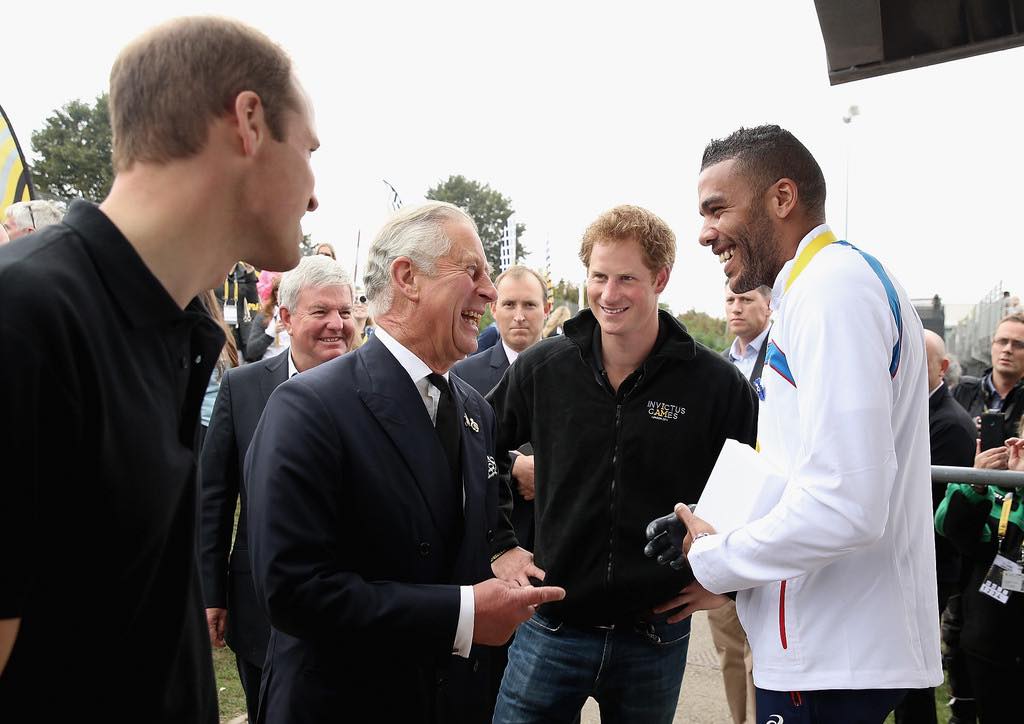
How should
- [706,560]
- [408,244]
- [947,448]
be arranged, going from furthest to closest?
[947,448]
[408,244]
[706,560]

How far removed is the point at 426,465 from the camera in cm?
212

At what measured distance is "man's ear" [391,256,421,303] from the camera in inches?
92.6

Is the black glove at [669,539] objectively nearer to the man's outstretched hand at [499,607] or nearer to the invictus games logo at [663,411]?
the man's outstretched hand at [499,607]

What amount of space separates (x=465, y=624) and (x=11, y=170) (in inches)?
341

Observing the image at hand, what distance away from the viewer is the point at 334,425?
79.7 inches

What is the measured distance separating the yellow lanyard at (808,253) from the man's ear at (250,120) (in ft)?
4.68

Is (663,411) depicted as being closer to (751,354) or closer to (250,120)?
(250,120)

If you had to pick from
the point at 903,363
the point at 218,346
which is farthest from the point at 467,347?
the point at 903,363

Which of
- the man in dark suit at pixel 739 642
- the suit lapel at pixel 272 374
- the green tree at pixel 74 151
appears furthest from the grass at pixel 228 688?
the green tree at pixel 74 151

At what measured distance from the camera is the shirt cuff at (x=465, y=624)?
1.94 meters

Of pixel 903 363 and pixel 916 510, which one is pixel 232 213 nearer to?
pixel 903 363

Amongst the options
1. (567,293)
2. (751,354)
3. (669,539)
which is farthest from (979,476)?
(567,293)

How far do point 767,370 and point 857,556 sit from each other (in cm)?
54

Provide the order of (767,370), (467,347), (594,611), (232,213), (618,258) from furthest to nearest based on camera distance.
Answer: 1. (618,258)
2. (594,611)
3. (467,347)
4. (767,370)
5. (232,213)
